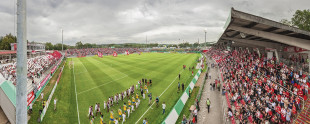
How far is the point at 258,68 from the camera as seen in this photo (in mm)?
20359

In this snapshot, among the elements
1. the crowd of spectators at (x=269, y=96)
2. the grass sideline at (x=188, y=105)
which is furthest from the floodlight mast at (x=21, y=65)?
the crowd of spectators at (x=269, y=96)

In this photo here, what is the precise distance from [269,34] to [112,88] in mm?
20882

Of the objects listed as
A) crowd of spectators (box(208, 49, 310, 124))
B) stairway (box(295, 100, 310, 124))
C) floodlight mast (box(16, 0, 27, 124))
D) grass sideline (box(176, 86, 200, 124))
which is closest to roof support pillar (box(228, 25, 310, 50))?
crowd of spectators (box(208, 49, 310, 124))

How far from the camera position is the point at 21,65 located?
4.23m

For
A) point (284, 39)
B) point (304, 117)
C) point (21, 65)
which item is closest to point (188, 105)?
point (304, 117)

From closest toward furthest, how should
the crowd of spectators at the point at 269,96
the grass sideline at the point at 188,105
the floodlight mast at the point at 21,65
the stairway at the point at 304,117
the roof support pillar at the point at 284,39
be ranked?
the floodlight mast at the point at 21,65 < the stairway at the point at 304,117 < the crowd of spectators at the point at 269,96 < the grass sideline at the point at 188,105 < the roof support pillar at the point at 284,39

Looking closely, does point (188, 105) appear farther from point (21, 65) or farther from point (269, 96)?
point (21, 65)

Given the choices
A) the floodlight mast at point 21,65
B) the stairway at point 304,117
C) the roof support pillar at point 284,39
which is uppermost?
the roof support pillar at point 284,39

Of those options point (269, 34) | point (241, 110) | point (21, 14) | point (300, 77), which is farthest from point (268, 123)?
point (21, 14)

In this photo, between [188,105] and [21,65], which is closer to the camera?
[21,65]

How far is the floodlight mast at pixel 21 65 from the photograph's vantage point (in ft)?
13.7

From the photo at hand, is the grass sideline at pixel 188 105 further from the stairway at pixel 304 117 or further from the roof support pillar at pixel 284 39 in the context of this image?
the roof support pillar at pixel 284 39

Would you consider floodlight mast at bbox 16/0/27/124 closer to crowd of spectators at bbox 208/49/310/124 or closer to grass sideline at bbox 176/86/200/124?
grass sideline at bbox 176/86/200/124

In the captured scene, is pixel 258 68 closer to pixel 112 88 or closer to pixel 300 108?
pixel 300 108
